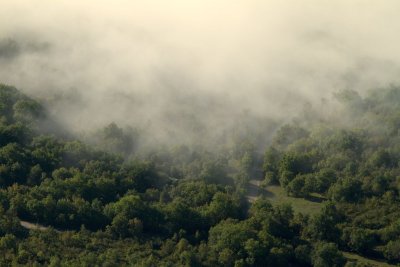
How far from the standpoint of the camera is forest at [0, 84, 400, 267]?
4951 inches

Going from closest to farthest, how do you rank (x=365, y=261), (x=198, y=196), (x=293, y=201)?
(x=365, y=261) → (x=198, y=196) → (x=293, y=201)

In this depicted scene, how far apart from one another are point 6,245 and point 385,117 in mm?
72438

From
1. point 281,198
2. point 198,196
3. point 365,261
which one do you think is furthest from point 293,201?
point 365,261

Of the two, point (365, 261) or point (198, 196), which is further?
point (198, 196)

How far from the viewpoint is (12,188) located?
134750 mm

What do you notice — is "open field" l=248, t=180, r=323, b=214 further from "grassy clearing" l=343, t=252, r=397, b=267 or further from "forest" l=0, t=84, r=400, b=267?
"grassy clearing" l=343, t=252, r=397, b=267

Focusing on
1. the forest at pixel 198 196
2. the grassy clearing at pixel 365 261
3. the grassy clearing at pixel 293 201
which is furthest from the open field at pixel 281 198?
the grassy clearing at pixel 365 261

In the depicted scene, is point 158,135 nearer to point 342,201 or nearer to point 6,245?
point 342,201

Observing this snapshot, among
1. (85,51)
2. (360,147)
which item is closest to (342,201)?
(360,147)

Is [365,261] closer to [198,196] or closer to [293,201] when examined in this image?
[293,201]

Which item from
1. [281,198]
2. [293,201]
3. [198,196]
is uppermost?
[281,198]

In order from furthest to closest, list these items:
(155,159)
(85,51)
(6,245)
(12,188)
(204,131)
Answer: (85,51)
(204,131)
(155,159)
(12,188)
(6,245)

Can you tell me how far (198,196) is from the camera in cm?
13962

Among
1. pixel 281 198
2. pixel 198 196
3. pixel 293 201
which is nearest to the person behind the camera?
pixel 198 196
